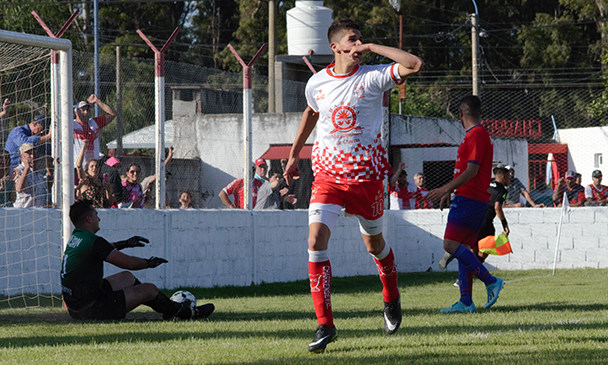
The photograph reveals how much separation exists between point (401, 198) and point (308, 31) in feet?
27.9

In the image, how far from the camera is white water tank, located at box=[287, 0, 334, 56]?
23234 millimetres

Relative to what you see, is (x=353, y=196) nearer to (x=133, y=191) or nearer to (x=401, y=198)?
(x=133, y=191)

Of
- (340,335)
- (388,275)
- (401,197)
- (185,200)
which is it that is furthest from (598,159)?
(340,335)

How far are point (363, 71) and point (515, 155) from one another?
26241mm

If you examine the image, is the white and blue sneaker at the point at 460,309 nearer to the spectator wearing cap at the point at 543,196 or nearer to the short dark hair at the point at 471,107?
the short dark hair at the point at 471,107

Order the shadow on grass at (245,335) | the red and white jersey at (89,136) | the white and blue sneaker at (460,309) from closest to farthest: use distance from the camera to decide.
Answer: the shadow on grass at (245,335) < the white and blue sneaker at (460,309) < the red and white jersey at (89,136)

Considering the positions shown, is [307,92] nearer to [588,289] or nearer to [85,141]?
[85,141]

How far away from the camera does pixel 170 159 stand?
11711mm

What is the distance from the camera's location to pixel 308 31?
2323cm

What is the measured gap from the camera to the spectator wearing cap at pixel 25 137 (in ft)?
33.3

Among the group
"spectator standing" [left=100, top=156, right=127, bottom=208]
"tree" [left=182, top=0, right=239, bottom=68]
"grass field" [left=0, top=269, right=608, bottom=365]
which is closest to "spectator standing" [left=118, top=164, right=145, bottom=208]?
"spectator standing" [left=100, top=156, right=127, bottom=208]

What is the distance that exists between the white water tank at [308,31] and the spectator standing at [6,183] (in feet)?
44.1

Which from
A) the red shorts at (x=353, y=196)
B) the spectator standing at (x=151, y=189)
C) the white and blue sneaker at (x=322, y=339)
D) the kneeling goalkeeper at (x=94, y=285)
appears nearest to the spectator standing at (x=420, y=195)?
the spectator standing at (x=151, y=189)

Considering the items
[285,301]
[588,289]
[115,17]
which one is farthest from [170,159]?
[115,17]
